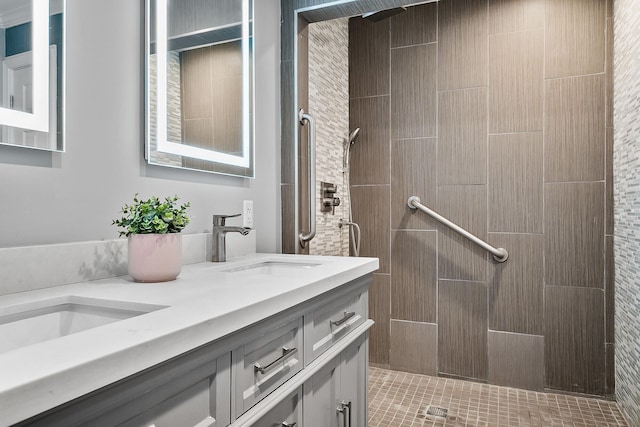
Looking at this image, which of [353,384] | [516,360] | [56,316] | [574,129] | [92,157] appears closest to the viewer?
[56,316]

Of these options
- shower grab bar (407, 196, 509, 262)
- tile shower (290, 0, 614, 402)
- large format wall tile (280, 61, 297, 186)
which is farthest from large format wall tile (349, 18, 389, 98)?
large format wall tile (280, 61, 297, 186)

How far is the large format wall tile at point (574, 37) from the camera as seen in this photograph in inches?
86.7

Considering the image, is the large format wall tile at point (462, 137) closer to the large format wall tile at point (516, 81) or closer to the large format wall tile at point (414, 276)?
the large format wall tile at point (516, 81)

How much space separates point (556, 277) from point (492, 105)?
40.1 inches

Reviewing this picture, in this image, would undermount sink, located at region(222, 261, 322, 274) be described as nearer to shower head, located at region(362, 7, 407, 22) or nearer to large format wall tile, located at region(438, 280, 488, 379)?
large format wall tile, located at region(438, 280, 488, 379)

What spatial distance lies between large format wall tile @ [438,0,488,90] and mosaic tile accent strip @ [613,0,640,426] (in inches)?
25.3

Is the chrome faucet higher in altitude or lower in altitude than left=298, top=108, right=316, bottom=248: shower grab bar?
lower

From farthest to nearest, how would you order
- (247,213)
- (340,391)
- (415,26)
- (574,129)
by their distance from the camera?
(415,26), (574,129), (247,213), (340,391)

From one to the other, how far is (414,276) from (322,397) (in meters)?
1.59

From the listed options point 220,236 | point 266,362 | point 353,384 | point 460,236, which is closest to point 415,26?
point 460,236

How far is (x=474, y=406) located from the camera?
2166mm

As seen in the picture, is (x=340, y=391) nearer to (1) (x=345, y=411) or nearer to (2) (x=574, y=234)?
(1) (x=345, y=411)

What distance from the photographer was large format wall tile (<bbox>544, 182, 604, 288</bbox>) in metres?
2.22

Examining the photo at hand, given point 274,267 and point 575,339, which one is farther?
point 575,339
